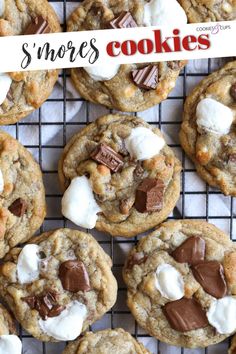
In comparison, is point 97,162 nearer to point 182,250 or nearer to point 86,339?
point 182,250

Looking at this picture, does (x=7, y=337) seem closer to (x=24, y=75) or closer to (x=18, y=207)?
(x=18, y=207)

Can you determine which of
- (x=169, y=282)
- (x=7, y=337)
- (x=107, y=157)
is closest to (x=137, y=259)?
(x=169, y=282)

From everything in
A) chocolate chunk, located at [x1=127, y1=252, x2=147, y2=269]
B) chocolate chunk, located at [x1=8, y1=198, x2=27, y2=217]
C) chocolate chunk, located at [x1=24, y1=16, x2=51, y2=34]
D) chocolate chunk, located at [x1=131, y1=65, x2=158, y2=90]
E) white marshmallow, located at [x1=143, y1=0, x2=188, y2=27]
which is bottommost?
chocolate chunk, located at [x1=127, y1=252, x2=147, y2=269]

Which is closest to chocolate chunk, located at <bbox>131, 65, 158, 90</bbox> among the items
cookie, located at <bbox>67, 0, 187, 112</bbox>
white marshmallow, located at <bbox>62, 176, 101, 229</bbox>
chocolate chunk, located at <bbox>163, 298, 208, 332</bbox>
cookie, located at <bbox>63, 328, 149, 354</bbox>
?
cookie, located at <bbox>67, 0, 187, 112</bbox>

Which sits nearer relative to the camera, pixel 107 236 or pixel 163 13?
pixel 163 13

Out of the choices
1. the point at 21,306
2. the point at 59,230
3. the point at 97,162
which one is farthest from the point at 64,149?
the point at 21,306

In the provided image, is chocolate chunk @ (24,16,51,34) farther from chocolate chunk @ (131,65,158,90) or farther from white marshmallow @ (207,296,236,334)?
white marshmallow @ (207,296,236,334)

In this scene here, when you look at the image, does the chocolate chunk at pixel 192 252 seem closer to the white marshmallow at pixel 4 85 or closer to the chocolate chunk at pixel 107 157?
the chocolate chunk at pixel 107 157
